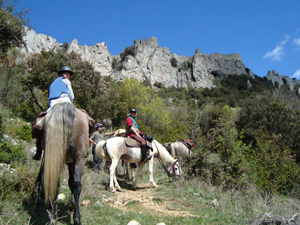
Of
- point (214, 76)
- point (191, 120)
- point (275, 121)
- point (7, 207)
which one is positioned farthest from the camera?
point (214, 76)

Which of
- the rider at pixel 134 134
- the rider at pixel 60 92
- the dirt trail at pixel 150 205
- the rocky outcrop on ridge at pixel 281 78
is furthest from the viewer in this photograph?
the rocky outcrop on ridge at pixel 281 78

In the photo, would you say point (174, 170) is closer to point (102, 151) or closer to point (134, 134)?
point (134, 134)

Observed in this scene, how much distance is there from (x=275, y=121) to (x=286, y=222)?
27006 mm

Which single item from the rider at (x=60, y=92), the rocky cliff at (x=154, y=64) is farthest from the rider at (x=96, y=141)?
the rocky cliff at (x=154, y=64)

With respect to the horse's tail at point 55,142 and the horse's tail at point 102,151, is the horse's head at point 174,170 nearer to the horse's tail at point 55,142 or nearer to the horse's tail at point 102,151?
the horse's tail at point 102,151

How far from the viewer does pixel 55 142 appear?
364 centimetres

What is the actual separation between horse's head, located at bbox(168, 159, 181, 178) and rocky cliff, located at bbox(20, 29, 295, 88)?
76857 mm

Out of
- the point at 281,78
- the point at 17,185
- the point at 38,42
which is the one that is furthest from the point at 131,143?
the point at 281,78

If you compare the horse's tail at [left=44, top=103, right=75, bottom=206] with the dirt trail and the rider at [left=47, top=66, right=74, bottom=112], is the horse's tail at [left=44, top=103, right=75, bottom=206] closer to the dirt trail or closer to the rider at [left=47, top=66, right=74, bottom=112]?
the rider at [left=47, top=66, right=74, bottom=112]

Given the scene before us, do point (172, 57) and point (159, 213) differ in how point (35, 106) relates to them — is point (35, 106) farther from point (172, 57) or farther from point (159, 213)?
point (172, 57)

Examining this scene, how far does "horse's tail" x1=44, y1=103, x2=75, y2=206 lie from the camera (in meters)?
3.45

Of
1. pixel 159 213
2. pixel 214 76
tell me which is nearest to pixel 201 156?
pixel 159 213

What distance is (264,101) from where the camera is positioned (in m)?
30.2

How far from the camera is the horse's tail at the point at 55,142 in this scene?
3.45 metres
